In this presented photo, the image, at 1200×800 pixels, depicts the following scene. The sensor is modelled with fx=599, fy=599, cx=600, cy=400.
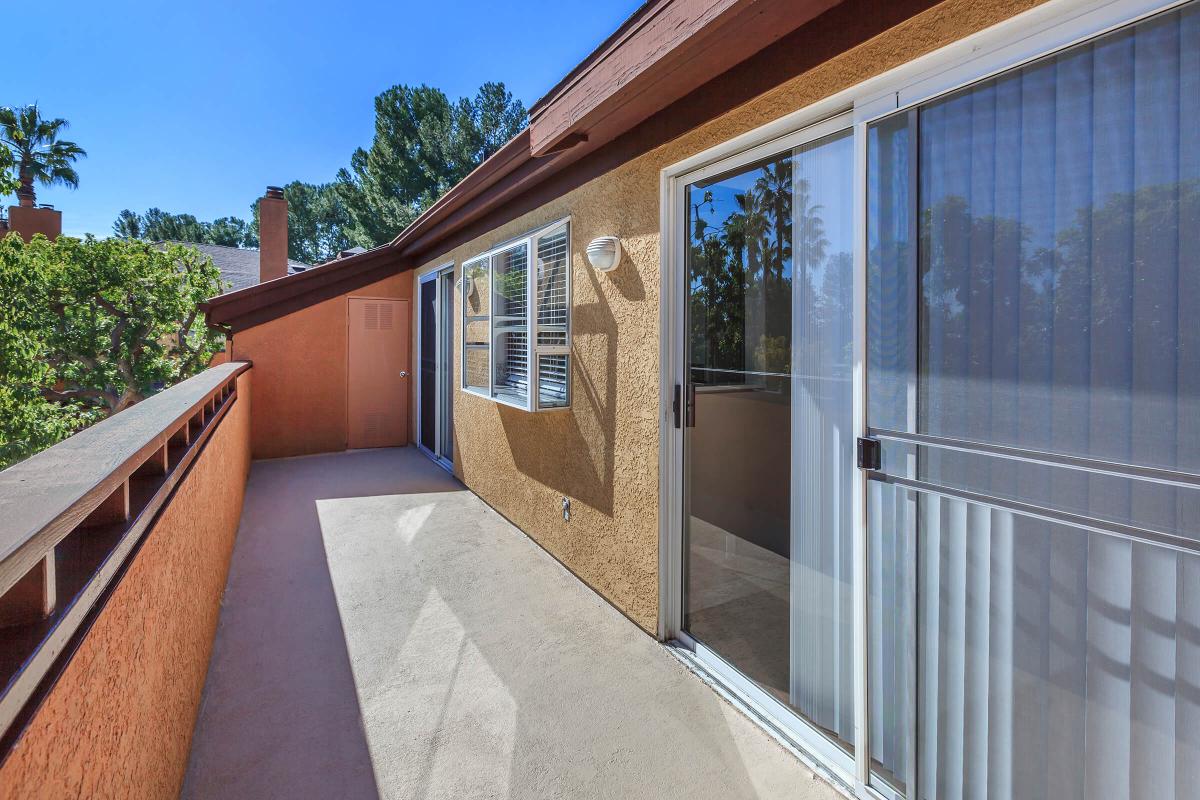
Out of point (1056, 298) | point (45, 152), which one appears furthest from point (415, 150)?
point (1056, 298)

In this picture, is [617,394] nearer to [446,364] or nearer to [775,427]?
[775,427]

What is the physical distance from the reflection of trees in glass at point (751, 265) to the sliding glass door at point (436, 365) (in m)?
4.83

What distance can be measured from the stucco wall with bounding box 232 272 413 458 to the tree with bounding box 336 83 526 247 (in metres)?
13.9

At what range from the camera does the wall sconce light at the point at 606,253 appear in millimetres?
3555

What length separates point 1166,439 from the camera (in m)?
1.44

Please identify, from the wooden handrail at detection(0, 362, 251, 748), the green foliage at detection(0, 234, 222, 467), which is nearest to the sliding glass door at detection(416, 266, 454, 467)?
the green foliage at detection(0, 234, 222, 467)

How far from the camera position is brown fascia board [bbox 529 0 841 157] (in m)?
2.26

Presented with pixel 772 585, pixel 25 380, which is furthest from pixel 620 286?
pixel 25 380

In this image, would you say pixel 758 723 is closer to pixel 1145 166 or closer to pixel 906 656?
pixel 906 656

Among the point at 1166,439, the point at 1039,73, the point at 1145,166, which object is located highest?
the point at 1039,73

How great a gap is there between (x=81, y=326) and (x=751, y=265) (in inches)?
498

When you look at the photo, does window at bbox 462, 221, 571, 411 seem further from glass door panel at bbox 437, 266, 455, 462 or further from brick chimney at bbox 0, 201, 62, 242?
brick chimney at bbox 0, 201, 62, 242

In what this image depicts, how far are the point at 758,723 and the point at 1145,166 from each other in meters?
2.34

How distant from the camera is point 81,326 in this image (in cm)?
1059
